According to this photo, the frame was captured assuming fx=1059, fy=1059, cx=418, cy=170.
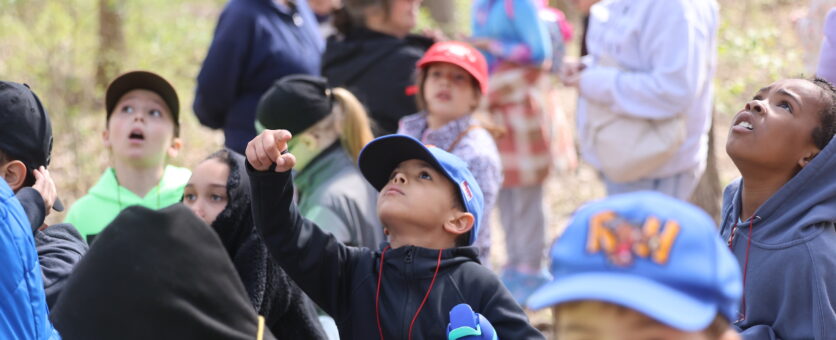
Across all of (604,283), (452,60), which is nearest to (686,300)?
(604,283)

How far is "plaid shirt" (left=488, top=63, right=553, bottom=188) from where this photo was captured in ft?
22.4

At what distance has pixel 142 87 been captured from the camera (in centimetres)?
485

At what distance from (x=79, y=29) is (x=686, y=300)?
7.85 meters

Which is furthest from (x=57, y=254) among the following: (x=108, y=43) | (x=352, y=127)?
(x=108, y=43)

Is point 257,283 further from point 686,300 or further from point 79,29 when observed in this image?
point 79,29

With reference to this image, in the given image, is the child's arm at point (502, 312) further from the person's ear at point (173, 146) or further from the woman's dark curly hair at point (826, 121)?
the person's ear at point (173, 146)

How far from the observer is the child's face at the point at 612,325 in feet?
6.31

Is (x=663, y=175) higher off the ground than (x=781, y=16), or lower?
higher

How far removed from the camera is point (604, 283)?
191 centimetres

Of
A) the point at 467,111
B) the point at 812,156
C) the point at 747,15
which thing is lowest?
the point at 747,15

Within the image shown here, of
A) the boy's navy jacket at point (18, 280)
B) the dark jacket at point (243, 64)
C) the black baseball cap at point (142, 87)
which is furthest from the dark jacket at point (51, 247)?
the dark jacket at point (243, 64)

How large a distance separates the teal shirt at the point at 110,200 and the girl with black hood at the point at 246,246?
2.73 feet

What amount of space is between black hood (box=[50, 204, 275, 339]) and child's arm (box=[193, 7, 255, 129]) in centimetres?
384

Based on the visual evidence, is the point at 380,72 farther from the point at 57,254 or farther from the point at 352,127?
the point at 57,254
